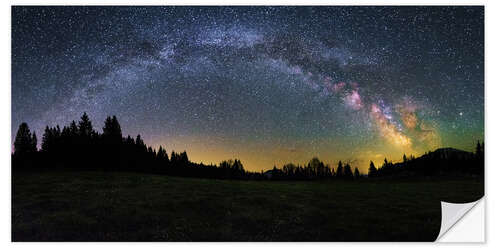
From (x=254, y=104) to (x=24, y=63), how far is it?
8758 mm

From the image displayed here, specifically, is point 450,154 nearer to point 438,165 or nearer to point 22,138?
point 438,165

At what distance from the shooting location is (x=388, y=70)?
34.4ft

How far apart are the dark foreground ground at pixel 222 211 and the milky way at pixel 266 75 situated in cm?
166

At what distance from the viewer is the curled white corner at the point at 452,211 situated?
9266 millimetres

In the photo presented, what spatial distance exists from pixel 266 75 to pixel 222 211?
5639 millimetres

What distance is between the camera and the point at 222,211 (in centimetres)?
966

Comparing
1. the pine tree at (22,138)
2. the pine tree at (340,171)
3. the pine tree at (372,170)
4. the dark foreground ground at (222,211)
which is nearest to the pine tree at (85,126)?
the pine tree at (22,138)

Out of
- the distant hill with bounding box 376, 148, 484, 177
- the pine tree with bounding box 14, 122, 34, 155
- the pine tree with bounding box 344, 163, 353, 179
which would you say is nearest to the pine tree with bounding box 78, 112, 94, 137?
the pine tree with bounding box 14, 122, 34, 155

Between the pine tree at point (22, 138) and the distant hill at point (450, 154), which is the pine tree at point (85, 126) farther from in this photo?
the distant hill at point (450, 154)

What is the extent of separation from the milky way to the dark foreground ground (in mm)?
1663

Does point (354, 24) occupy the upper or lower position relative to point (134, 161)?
upper

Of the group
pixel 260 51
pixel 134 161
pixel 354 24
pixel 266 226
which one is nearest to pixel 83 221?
pixel 134 161

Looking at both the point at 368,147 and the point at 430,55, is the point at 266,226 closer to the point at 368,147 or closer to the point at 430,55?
the point at 368,147

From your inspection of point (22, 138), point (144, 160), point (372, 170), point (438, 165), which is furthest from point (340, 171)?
point (22, 138)
